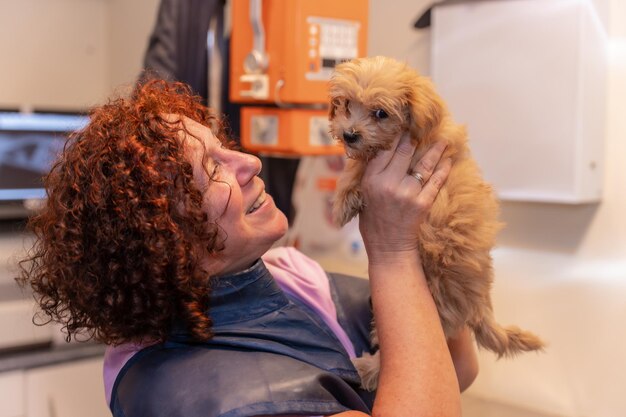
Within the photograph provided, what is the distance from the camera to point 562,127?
1.56 metres

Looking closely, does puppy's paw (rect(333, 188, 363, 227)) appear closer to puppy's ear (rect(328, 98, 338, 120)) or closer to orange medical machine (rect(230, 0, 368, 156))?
puppy's ear (rect(328, 98, 338, 120))

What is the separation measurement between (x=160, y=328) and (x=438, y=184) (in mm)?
486

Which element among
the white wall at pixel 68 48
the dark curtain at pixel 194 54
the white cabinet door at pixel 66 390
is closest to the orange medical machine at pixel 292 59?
the dark curtain at pixel 194 54

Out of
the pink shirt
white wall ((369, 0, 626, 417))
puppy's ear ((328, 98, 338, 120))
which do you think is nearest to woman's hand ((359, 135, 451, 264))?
puppy's ear ((328, 98, 338, 120))

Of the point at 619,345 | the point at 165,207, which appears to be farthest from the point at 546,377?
the point at 165,207

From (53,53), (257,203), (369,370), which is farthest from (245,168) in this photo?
(53,53)

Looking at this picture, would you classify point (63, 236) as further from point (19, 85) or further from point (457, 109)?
point (19, 85)

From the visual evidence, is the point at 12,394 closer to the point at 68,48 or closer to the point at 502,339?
the point at 502,339

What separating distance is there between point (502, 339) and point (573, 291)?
612mm

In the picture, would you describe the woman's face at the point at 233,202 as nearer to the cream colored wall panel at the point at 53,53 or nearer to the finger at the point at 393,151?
the finger at the point at 393,151

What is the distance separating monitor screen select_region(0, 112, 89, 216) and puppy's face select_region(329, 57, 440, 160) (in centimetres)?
140

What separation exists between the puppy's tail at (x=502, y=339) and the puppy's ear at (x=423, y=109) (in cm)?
35

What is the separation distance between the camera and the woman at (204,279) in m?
0.99

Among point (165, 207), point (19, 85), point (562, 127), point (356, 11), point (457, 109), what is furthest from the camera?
point (19, 85)
